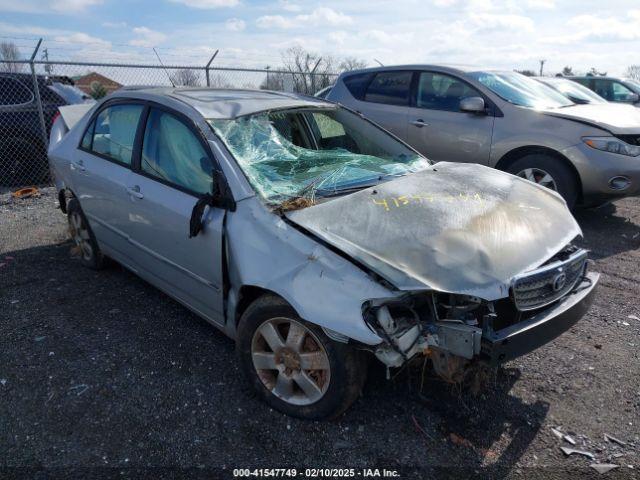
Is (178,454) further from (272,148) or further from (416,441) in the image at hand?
(272,148)

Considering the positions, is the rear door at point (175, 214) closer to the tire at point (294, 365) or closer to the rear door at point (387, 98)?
the tire at point (294, 365)

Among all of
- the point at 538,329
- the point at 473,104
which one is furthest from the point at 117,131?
the point at 473,104

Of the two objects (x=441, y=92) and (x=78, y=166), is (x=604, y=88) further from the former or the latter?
(x=78, y=166)

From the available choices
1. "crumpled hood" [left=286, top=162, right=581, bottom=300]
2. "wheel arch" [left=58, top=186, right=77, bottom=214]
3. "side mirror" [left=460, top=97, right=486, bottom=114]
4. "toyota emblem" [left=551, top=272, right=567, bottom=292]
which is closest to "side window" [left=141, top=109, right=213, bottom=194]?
"crumpled hood" [left=286, top=162, right=581, bottom=300]

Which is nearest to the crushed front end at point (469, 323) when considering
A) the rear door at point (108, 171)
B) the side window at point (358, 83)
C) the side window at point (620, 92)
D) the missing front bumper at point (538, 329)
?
the missing front bumper at point (538, 329)

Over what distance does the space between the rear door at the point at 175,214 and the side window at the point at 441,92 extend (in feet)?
13.7

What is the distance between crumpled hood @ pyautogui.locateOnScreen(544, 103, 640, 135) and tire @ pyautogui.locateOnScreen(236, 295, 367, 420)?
4595 mm

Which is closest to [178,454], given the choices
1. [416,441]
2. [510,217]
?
[416,441]

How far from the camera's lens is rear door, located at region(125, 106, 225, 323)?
3.04m

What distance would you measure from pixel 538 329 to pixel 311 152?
6.43 feet

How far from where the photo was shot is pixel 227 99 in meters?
3.63

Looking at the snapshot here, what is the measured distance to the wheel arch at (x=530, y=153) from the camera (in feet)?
18.8

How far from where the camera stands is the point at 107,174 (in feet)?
12.8

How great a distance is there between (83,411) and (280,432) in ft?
3.71
